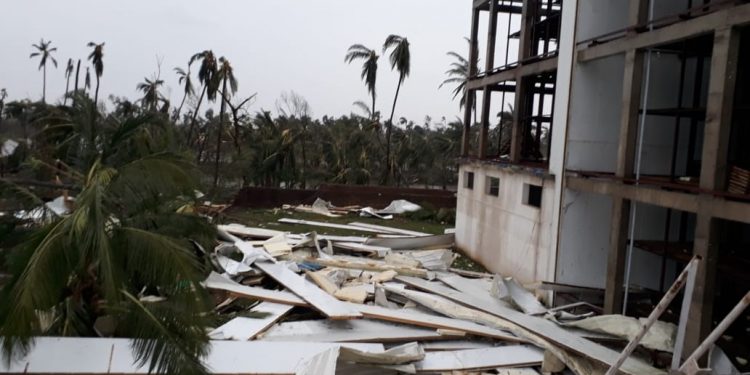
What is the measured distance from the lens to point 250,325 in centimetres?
926

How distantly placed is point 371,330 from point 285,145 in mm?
20003

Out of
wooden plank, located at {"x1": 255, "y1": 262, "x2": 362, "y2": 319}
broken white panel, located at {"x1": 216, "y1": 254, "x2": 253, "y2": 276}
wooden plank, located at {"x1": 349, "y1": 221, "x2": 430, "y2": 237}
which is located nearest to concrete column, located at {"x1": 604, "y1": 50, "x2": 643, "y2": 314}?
wooden plank, located at {"x1": 255, "y1": 262, "x2": 362, "y2": 319}

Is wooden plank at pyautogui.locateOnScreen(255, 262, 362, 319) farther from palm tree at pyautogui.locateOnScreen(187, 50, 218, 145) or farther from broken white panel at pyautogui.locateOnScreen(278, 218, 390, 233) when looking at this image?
palm tree at pyautogui.locateOnScreen(187, 50, 218, 145)

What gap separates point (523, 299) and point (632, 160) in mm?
3250

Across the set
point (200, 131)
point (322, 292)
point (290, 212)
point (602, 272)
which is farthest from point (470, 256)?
point (200, 131)

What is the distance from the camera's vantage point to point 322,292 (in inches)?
433

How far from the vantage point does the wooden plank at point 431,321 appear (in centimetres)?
939

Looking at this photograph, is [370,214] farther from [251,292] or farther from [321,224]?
[251,292]

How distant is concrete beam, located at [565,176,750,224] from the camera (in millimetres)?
7368

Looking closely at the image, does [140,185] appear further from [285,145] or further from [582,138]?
[285,145]

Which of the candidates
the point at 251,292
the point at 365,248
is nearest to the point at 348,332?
the point at 251,292

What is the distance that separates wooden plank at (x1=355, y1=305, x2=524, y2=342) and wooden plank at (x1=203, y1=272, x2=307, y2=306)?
4.19 feet

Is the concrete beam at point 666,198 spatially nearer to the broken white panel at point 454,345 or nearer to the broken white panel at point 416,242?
Answer: the broken white panel at point 454,345

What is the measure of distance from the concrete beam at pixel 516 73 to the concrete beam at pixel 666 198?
122 inches
